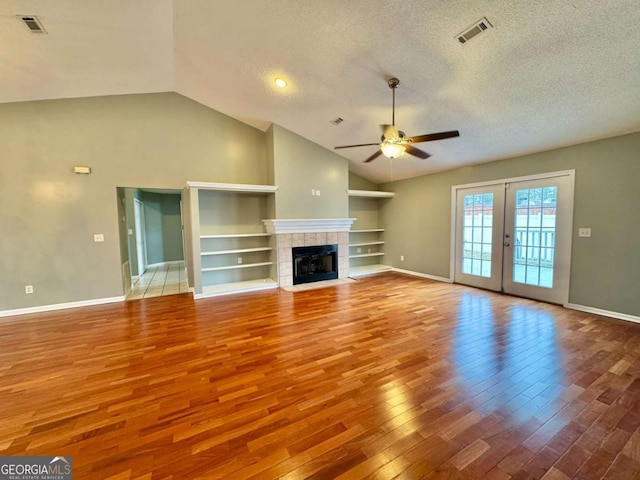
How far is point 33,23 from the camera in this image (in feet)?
8.95

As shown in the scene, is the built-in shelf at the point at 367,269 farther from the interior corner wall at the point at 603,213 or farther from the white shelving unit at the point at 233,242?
the interior corner wall at the point at 603,213

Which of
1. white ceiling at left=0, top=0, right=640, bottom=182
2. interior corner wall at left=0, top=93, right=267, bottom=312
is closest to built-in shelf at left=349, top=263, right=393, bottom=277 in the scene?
white ceiling at left=0, top=0, right=640, bottom=182

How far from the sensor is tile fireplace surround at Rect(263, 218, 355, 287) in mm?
5418

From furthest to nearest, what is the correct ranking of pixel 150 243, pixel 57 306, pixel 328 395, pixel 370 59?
pixel 150 243 → pixel 57 306 → pixel 370 59 → pixel 328 395

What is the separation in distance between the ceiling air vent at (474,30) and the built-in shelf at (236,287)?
4.75 metres

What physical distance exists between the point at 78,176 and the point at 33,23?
227 cm

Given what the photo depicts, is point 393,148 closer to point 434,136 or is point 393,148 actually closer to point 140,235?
point 434,136

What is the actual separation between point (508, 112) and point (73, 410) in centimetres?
556

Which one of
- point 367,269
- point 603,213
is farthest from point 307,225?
point 603,213

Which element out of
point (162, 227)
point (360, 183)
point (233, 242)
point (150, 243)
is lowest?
point (150, 243)

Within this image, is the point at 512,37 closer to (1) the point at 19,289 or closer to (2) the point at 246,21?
(2) the point at 246,21

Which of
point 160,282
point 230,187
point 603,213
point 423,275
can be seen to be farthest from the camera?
point 423,275

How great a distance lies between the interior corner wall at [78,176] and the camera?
4.03m

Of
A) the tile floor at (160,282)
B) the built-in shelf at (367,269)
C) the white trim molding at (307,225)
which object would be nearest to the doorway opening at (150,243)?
the tile floor at (160,282)
